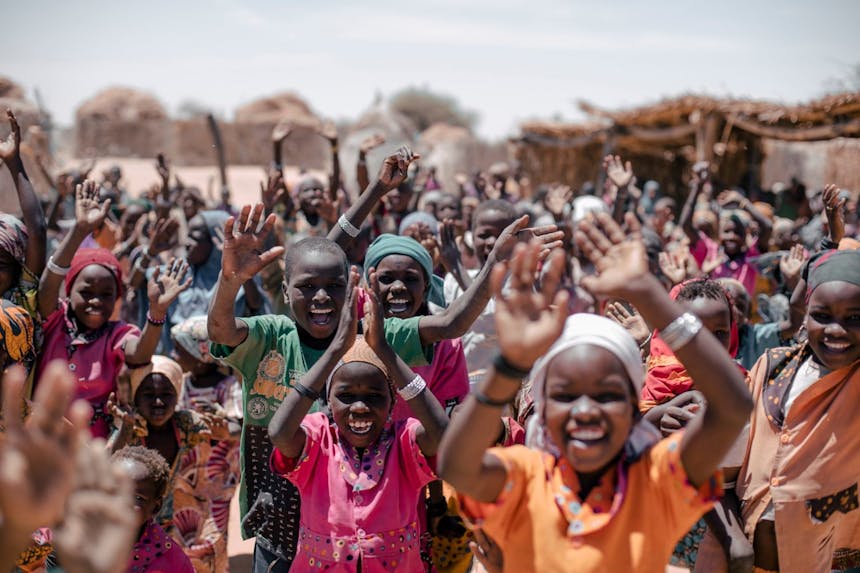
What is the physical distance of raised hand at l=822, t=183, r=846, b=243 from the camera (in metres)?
4.41

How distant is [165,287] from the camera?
12.4ft

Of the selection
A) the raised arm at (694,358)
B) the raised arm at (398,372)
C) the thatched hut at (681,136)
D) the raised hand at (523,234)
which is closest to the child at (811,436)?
the raised hand at (523,234)

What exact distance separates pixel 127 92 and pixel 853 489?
35032 millimetres

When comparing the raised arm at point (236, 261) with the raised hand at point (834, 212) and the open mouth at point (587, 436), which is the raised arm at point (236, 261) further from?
the raised hand at point (834, 212)

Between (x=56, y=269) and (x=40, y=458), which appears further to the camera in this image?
(x=56, y=269)

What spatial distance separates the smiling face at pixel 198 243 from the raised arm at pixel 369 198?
7.28ft

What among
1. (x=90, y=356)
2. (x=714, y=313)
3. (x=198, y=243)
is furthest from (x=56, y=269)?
(x=714, y=313)

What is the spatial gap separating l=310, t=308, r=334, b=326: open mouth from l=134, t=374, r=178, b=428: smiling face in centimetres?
125

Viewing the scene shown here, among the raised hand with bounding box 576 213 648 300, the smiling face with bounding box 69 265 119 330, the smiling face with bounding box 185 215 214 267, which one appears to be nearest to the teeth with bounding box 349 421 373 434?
A: the raised hand with bounding box 576 213 648 300

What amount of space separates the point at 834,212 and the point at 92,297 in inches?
155

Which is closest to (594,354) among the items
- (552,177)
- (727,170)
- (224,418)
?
(224,418)

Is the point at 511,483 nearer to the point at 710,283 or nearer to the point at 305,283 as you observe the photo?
the point at 305,283

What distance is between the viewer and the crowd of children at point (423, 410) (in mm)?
2012

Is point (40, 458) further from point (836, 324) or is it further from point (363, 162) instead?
point (363, 162)
